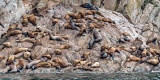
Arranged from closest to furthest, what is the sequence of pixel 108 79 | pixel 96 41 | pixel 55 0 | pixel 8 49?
1. pixel 108 79
2. pixel 8 49
3. pixel 96 41
4. pixel 55 0

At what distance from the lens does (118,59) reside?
102 ft

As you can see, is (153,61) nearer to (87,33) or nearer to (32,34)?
(87,33)

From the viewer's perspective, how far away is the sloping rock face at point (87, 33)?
30250 millimetres

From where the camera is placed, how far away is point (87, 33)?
33.8 m

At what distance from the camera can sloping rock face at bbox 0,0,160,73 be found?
1191 inches

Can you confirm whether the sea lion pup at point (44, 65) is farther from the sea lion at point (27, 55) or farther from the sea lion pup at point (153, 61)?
the sea lion pup at point (153, 61)

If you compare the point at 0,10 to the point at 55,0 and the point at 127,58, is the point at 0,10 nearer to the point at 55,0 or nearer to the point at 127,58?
the point at 55,0

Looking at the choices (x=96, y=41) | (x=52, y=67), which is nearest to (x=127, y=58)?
(x=96, y=41)

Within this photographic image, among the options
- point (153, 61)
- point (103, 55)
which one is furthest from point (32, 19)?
point (153, 61)

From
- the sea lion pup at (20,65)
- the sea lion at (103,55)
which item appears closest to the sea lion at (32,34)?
the sea lion pup at (20,65)

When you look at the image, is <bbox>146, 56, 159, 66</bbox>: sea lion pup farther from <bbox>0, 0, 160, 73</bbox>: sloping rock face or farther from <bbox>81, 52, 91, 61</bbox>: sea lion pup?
<bbox>81, 52, 91, 61</bbox>: sea lion pup

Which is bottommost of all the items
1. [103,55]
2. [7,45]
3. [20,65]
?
[20,65]

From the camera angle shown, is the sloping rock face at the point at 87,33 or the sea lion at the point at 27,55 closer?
the sea lion at the point at 27,55

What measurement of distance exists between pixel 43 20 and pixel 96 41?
5.76 m
